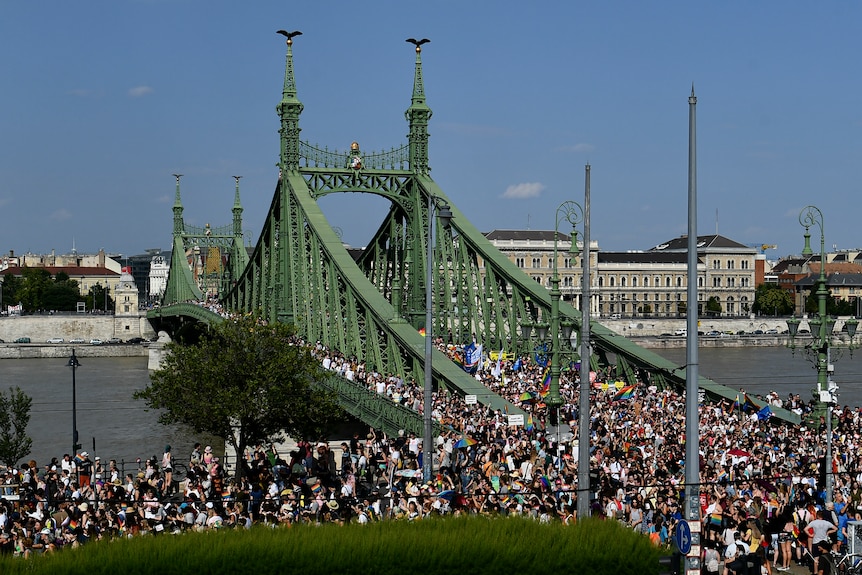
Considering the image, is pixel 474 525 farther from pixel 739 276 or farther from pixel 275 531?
pixel 739 276

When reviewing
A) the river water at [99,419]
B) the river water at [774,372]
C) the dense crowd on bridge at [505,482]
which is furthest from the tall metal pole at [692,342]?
the river water at [774,372]

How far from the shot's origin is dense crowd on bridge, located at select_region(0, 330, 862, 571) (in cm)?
1889

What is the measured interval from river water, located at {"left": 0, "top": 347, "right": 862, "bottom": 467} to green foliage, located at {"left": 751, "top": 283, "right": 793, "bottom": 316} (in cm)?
3067

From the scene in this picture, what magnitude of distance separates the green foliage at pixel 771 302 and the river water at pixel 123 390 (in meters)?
30.7

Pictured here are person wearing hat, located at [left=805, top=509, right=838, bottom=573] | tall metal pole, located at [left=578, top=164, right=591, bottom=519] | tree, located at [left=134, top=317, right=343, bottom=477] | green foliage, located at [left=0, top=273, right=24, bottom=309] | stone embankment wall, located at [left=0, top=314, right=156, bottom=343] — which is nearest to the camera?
tall metal pole, located at [left=578, top=164, right=591, bottom=519]

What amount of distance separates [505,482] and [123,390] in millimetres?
56643

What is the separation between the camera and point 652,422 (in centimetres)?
2961

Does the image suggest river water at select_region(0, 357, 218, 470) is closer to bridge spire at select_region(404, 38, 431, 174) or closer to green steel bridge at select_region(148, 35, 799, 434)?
green steel bridge at select_region(148, 35, 799, 434)

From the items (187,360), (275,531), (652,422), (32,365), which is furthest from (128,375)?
(275,531)

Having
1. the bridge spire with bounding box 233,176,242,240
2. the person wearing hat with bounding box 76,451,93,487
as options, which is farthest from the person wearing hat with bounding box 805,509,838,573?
the bridge spire with bounding box 233,176,242,240

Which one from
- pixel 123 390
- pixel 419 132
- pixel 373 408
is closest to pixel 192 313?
pixel 123 390

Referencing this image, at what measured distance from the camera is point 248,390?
32.5 meters

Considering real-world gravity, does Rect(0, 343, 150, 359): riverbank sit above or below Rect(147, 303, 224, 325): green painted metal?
below

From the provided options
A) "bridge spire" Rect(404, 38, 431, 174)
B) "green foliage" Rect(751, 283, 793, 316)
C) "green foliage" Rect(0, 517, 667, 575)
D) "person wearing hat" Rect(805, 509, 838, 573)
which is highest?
"bridge spire" Rect(404, 38, 431, 174)
